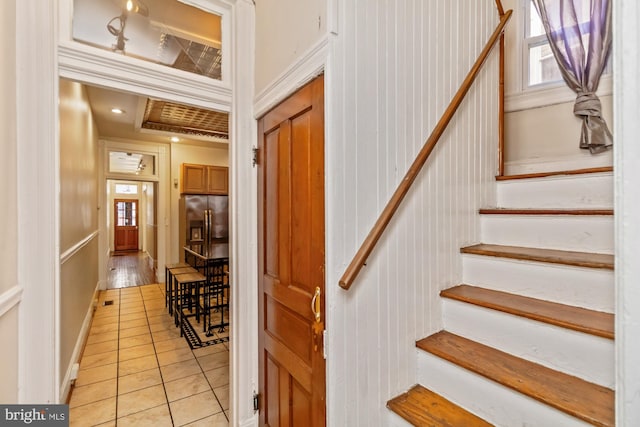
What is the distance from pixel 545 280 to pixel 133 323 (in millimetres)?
4330

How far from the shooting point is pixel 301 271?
147 cm

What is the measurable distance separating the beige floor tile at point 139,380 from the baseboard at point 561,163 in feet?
11.9

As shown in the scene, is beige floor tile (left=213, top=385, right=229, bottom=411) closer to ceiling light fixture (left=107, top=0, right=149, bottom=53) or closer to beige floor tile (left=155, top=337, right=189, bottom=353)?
beige floor tile (left=155, top=337, right=189, bottom=353)

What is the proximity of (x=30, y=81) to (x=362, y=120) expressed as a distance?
56.6 inches

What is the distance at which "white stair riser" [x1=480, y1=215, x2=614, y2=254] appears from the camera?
1461mm

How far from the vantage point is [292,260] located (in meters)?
1.55

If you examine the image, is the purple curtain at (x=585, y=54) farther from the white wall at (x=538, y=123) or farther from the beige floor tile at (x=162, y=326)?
the beige floor tile at (x=162, y=326)

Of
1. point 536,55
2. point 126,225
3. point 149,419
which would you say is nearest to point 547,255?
point 536,55

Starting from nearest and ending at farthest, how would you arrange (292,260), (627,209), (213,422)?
(627,209), (292,260), (213,422)

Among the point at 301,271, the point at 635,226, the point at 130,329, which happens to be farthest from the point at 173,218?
the point at 635,226

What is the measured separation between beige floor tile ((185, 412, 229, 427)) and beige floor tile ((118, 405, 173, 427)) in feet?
0.57

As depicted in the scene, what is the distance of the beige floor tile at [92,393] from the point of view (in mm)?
2236

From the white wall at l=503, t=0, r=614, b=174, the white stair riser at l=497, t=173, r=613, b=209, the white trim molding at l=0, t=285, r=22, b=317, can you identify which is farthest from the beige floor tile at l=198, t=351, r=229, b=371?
the white wall at l=503, t=0, r=614, b=174

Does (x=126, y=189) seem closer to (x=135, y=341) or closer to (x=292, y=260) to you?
(x=135, y=341)
